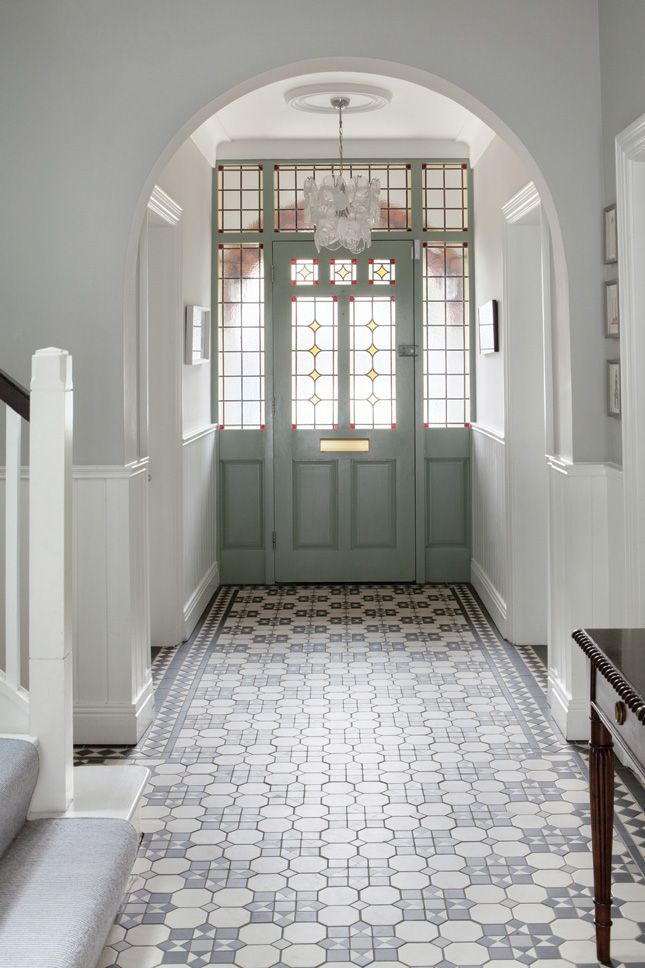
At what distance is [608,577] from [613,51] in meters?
2.01

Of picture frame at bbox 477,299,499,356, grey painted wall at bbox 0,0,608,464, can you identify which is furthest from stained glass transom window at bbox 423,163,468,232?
grey painted wall at bbox 0,0,608,464

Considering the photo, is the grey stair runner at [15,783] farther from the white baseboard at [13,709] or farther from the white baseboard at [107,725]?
the white baseboard at [107,725]

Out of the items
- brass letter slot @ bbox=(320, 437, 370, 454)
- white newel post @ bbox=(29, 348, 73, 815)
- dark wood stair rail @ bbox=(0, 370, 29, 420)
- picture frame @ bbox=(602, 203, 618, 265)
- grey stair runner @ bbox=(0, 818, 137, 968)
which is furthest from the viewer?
brass letter slot @ bbox=(320, 437, 370, 454)

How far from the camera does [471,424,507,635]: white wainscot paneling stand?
6227mm

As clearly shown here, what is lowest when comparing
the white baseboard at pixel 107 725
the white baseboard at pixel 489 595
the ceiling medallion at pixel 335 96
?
the white baseboard at pixel 107 725

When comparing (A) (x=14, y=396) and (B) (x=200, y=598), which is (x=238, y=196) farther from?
(A) (x=14, y=396)

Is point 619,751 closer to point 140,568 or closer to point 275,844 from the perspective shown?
point 275,844

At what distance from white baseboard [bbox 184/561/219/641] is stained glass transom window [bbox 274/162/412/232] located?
240cm

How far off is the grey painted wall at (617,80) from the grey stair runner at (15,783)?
2.39m

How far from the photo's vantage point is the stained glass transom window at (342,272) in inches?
292

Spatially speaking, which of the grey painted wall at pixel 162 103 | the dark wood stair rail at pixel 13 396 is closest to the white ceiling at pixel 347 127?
the grey painted wall at pixel 162 103

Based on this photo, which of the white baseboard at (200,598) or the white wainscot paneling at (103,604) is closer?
the white wainscot paneling at (103,604)

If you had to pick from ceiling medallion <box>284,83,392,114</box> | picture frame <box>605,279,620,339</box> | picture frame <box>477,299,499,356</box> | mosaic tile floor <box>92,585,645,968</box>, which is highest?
ceiling medallion <box>284,83,392,114</box>

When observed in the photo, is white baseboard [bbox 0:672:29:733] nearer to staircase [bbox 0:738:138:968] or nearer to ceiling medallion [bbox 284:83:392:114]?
staircase [bbox 0:738:138:968]
